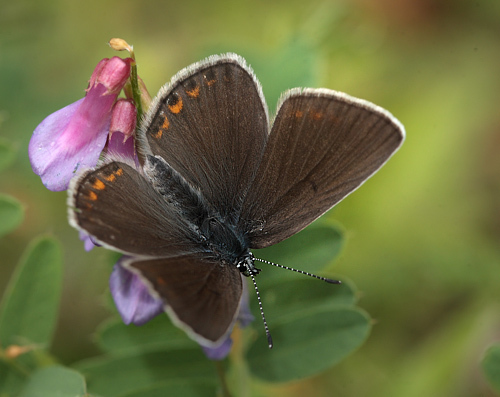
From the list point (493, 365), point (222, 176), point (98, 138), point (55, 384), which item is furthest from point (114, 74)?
point (493, 365)

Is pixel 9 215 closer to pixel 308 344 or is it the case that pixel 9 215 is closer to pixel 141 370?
pixel 141 370

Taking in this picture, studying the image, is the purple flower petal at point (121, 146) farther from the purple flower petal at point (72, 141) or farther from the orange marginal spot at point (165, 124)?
the orange marginal spot at point (165, 124)

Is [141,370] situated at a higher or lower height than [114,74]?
lower

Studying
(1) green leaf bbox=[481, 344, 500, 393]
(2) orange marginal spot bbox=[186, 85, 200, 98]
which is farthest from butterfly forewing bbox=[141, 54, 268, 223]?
(1) green leaf bbox=[481, 344, 500, 393]

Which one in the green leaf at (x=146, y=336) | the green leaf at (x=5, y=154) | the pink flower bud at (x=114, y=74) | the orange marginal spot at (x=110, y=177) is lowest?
the green leaf at (x=146, y=336)

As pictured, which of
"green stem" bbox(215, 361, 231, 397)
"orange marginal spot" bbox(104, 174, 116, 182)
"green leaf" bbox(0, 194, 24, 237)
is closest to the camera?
"orange marginal spot" bbox(104, 174, 116, 182)

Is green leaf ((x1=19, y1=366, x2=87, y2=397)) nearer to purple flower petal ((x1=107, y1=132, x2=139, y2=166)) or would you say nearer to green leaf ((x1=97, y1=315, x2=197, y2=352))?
green leaf ((x1=97, y1=315, x2=197, y2=352))

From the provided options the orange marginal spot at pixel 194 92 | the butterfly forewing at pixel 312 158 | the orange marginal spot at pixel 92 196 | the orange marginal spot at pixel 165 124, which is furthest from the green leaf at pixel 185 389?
the orange marginal spot at pixel 194 92
